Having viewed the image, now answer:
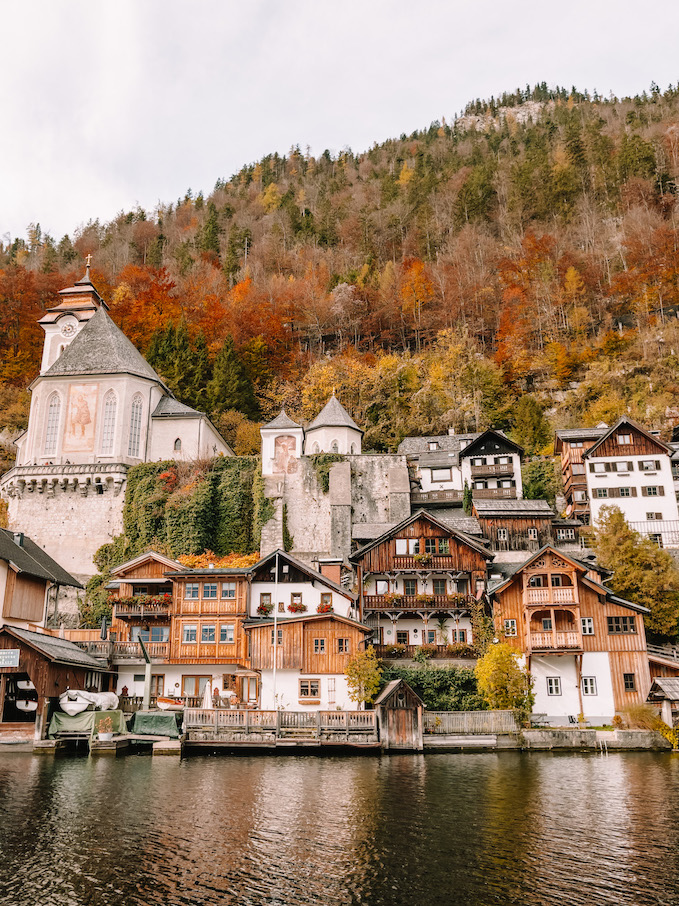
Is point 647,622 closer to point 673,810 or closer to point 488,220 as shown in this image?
point 673,810

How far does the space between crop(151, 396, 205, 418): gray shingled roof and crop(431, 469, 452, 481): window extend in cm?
1901

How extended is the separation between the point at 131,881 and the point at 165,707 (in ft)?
80.2

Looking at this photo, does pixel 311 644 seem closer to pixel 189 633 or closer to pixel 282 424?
pixel 189 633

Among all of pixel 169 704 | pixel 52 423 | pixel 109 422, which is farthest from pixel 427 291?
pixel 169 704

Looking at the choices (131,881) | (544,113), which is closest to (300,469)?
(131,881)

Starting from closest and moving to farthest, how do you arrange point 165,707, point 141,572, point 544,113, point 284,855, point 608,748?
point 284,855, point 608,748, point 165,707, point 141,572, point 544,113

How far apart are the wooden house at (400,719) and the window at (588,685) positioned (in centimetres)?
1049

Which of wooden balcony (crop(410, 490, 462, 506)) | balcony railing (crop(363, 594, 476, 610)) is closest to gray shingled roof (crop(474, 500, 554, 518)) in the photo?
wooden balcony (crop(410, 490, 462, 506))

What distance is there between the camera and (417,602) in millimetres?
42062

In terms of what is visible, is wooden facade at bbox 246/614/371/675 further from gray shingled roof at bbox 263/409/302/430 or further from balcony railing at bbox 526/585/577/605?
gray shingled roof at bbox 263/409/302/430

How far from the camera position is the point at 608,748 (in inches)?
1268

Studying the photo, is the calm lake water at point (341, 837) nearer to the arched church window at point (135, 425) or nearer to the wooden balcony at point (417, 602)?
the wooden balcony at point (417, 602)

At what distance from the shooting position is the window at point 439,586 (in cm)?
4362

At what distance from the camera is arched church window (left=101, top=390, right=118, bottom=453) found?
58625 millimetres
